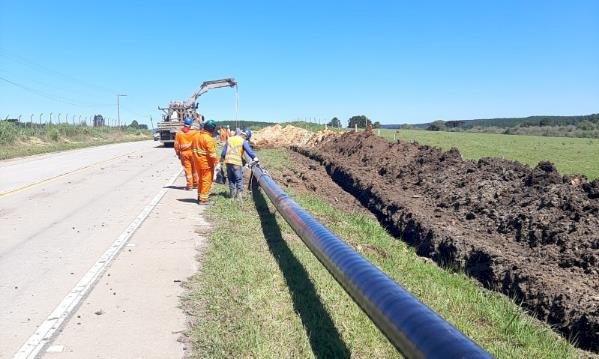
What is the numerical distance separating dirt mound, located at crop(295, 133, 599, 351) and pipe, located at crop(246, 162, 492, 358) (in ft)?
9.52

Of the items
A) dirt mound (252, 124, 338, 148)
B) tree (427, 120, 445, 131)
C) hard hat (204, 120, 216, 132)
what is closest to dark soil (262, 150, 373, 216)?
hard hat (204, 120, 216, 132)

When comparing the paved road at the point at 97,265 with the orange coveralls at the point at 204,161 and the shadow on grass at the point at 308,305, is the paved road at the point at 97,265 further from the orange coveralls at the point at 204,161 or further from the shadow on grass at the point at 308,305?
the shadow on grass at the point at 308,305

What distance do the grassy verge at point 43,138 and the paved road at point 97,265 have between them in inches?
707

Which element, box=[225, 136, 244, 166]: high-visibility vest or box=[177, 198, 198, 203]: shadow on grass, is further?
box=[177, 198, 198, 203]: shadow on grass

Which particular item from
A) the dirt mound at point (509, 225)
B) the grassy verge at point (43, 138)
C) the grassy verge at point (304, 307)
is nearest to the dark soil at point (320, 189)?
the dirt mound at point (509, 225)

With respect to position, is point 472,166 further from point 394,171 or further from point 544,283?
point 544,283

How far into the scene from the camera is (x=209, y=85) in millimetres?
35719

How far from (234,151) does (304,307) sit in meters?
6.57

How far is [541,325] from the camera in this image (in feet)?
20.0

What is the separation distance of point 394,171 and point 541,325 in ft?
34.1

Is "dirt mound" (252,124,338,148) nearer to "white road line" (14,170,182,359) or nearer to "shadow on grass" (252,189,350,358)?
"shadow on grass" (252,189,350,358)

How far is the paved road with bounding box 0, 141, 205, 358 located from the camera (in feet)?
15.8

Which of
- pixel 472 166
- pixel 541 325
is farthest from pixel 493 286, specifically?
pixel 472 166

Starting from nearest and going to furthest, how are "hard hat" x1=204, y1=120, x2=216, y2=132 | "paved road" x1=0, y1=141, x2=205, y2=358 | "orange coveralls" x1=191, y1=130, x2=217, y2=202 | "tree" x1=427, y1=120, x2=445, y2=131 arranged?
"paved road" x1=0, y1=141, x2=205, y2=358, "orange coveralls" x1=191, y1=130, x2=217, y2=202, "hard hat" x1=204, y1=120, x2=216, y2=132, "tree" x1=427, y1=120, x2=445, y2=131
